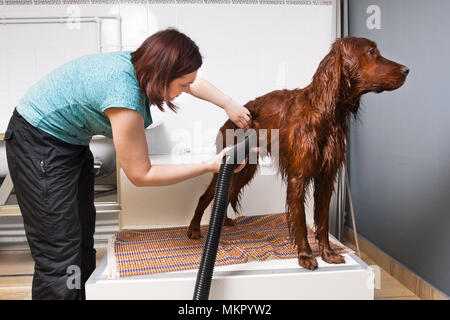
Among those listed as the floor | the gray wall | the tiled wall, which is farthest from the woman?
the tiled wall

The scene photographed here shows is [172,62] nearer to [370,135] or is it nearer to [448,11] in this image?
[448,11]

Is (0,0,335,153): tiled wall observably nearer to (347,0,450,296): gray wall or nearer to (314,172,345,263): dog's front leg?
(347,0,450,296): gray wall

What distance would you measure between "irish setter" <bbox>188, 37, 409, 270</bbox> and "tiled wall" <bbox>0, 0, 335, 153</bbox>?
0.92 meters

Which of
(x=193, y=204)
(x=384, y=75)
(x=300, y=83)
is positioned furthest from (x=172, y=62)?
(x=300, y=83)

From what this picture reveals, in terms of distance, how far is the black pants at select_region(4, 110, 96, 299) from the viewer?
1.08 m

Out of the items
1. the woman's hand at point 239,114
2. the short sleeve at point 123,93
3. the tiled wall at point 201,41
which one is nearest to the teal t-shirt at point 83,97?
the short sleeve at point 123,93

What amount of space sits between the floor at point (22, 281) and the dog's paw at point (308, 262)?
23.8 inches

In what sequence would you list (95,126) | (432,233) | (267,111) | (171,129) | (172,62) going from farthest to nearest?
(171,129) → (432,233) → (267,111) → (95,126) → (172,62)

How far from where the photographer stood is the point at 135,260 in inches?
48.9

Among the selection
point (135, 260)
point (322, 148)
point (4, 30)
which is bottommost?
point (135, 260)

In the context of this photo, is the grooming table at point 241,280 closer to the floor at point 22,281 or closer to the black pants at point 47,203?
the black pants at point 47,203

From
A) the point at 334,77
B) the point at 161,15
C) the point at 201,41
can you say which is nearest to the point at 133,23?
the point at 161,15

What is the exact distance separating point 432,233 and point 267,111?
0.87m

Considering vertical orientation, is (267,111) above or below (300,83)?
below
